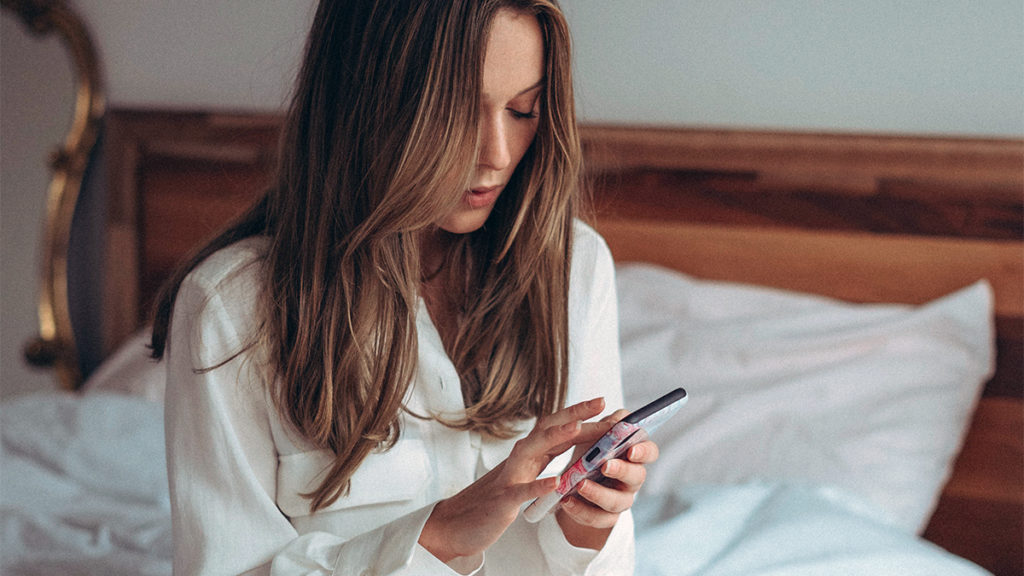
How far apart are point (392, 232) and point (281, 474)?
0.90 feet

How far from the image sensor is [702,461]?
133cm

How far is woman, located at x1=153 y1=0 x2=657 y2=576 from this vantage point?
74cm

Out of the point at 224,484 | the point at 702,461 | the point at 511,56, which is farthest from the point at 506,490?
the point at 702,461

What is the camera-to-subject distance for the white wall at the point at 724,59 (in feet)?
4.88

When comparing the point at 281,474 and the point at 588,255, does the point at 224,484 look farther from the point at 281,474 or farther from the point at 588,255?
the point at 588,255

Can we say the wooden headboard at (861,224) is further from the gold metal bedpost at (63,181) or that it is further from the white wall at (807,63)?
the gold metal bedpost at (63,181)

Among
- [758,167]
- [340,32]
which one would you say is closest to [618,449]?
[340,32]

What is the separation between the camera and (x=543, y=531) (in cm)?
85

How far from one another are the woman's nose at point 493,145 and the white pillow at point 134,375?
987mm

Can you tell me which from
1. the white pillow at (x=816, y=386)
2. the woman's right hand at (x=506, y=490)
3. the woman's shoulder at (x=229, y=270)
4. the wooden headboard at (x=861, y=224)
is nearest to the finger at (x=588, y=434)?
the woman's right hand at (x=506, y=490)

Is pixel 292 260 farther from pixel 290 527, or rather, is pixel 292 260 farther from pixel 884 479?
pixel 884 479

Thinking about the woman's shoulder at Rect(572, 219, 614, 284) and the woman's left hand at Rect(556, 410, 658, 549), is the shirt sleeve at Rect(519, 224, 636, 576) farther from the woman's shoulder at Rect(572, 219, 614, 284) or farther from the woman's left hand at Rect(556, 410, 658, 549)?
the woman's left hand at Rect(556, 410, 658, 549)

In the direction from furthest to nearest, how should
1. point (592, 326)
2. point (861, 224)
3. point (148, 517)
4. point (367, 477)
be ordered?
point (861, 224) → point (148, 517) → point (592, 326) → point (367, 477)

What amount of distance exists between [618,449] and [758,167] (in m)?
1.07
